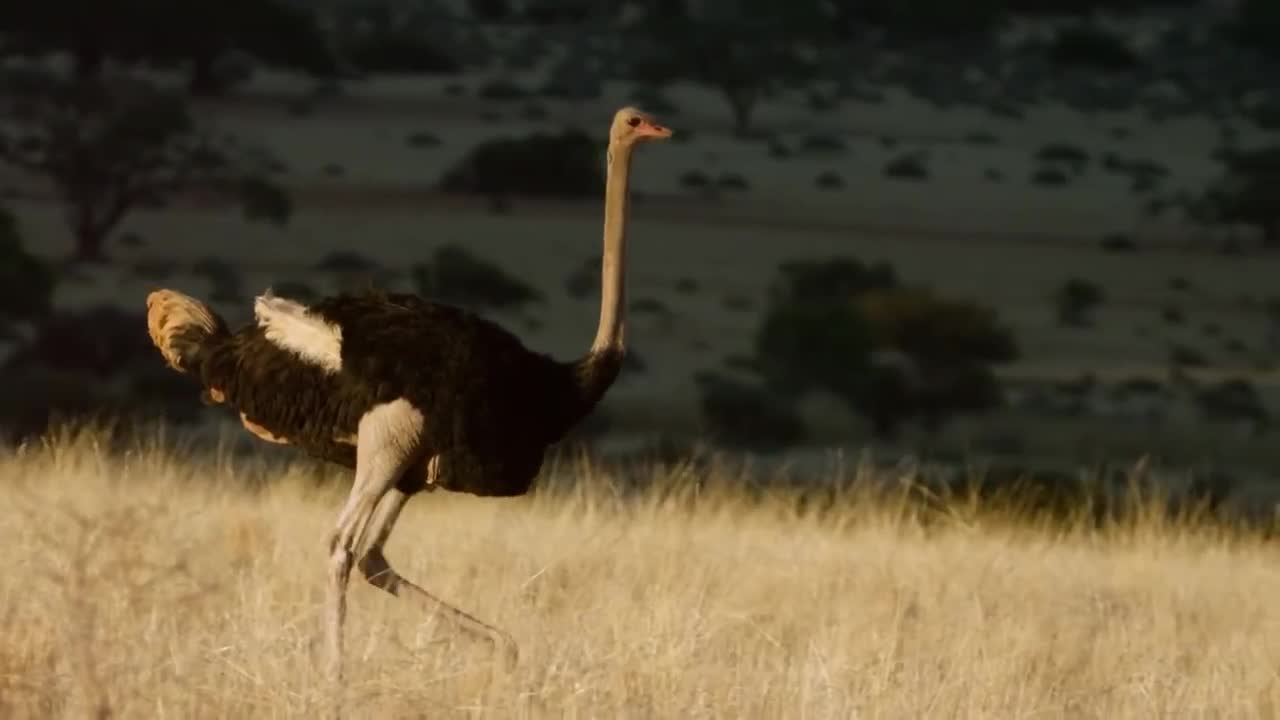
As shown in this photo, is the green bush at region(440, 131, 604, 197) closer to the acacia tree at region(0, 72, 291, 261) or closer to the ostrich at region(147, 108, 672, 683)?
the acacia tree at region(0, 72, 291, 261)

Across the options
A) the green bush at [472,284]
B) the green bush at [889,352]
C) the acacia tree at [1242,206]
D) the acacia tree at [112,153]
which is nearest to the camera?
the green bush at [889,352]

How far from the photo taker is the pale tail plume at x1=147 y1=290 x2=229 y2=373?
24.1ft

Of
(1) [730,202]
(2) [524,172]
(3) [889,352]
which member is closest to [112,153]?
(2) [524,172]

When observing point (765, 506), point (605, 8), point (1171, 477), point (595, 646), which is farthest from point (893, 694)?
point (605, 8)

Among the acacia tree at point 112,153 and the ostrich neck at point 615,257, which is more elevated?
the ostrich neck at point 615,257

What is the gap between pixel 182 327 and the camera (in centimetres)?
741

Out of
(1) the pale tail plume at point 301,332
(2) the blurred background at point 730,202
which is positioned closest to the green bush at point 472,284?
(2) the blurred background at point 730,202

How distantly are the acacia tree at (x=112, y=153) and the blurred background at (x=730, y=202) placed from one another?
0.06 meters

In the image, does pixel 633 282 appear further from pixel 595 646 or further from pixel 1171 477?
pixel 595 646

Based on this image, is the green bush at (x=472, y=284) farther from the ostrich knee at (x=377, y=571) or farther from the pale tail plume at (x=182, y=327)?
the ostrich knee at (x=377, y=571)

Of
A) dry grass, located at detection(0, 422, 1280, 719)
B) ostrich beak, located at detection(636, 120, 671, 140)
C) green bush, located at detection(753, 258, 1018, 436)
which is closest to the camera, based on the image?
dry grass, located at detection(0, 422, 1280, 719)

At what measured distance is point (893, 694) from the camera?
6461mm

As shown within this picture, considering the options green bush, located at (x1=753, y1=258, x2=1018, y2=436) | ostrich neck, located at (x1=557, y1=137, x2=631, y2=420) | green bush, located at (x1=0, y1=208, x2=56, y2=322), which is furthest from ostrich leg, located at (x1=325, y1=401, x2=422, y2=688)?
green bush, located at (x1=0, y1=208, x2=56, y2=322)

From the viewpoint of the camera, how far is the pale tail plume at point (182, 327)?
7.35 meters
